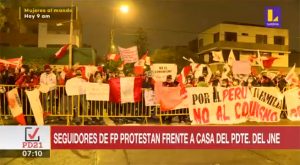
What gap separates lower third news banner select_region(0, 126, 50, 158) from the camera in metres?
6.37

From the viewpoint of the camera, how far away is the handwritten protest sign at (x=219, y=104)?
30.3 feet

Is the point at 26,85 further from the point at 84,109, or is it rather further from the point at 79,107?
the point at 84,109

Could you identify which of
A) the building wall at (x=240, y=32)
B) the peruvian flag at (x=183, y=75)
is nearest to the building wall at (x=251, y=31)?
the building wall at (x=240, y=32)

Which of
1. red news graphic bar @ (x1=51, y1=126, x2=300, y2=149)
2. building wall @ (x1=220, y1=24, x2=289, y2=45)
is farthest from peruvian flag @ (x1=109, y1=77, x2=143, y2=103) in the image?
building wall @ (x1=220, y1=24, x2=289, y2=45)

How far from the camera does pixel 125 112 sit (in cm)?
1135

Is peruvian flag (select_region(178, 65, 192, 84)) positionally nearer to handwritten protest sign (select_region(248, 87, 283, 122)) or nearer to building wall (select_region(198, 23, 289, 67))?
handwritten protest sign (select_region(248, 87, 283, 122))

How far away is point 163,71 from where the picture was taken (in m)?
11.3

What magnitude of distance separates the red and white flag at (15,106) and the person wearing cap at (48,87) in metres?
1.25

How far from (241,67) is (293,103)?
6.11 ft

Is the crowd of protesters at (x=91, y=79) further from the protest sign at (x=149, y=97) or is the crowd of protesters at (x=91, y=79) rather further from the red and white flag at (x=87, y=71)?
the protest sign at (x=149, y=97)

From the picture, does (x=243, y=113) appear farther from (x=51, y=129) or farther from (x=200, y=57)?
(x=200, y=57)

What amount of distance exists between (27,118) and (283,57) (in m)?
13.1

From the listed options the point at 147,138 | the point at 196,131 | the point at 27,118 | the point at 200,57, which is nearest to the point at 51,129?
the point at 147,138

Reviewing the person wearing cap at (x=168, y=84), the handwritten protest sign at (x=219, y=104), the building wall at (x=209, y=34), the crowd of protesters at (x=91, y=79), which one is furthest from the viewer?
the building wall at (x=209, y=34)
